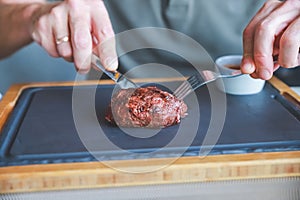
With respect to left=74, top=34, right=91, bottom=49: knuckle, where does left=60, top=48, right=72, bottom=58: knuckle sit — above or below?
below

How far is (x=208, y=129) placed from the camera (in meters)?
0.91

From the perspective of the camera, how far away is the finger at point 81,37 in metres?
0.95

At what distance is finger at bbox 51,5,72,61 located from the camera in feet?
3.22

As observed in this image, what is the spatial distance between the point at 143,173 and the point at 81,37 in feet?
1.14

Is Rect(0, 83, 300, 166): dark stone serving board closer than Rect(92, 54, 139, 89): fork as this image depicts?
Yes

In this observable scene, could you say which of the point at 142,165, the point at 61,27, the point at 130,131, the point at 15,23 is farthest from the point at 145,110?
the point at 15,23

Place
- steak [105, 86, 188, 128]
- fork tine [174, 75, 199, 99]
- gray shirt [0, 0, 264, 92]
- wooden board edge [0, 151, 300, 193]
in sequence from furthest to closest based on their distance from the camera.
A: gray shirt [0, 0, 264, 92] < fork tine [174, 75, 199, 99] < steak [105, 86, 188, 128] < wooden board edge [0, 151, 300, 193]

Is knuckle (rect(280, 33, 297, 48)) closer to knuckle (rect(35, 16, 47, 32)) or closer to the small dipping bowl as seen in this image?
the small dipping bowl

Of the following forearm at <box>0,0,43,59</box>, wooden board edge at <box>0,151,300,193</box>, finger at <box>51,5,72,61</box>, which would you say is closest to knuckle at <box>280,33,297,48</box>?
wooden board edge at <box>0,151,300,193</box>

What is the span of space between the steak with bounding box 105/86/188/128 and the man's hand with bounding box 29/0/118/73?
98mm

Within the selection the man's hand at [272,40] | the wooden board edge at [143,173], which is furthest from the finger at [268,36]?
the wooden board edge at [143,173]

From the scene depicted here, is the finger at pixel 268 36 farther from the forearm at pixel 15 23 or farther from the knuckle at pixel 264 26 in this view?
the forearm at pixel 15 23

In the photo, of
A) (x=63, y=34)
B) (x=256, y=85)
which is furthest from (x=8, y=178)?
(x=256, y=85)

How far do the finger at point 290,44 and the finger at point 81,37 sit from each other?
0.42 meters
